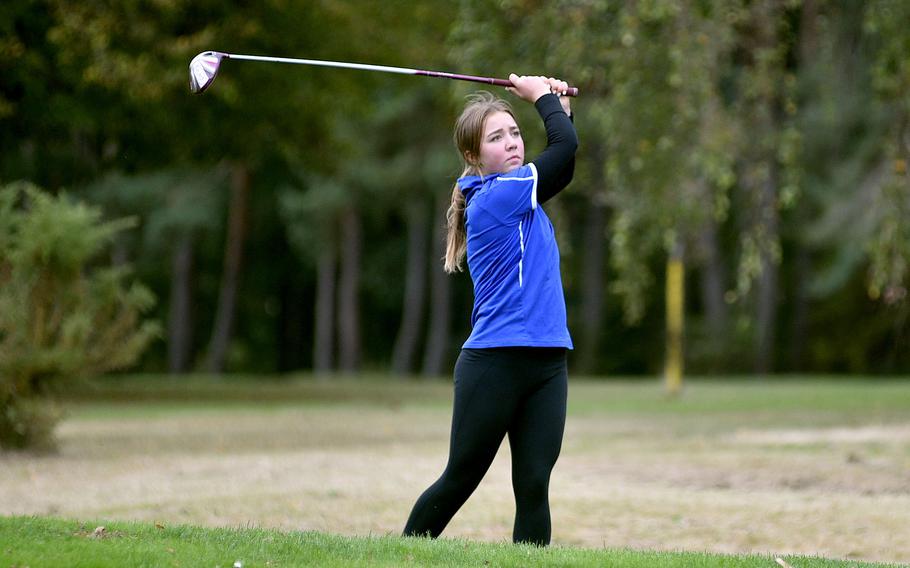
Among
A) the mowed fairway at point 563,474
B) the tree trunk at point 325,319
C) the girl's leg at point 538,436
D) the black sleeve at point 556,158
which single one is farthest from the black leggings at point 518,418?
the tree trunk at point 325,319

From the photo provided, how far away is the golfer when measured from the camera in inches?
210

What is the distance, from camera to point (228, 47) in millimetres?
18000

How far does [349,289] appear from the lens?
40.0m

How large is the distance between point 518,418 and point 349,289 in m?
34.7

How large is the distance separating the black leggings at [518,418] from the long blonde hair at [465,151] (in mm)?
498

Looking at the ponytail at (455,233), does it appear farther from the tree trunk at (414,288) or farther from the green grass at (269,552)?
the tree trunk at (414,288)

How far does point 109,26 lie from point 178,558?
12.8 m

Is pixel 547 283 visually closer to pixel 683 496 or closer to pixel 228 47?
pixel 683 496

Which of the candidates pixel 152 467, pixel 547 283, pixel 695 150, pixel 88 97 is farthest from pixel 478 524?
pixel 88 97

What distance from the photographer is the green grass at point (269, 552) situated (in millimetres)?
4988

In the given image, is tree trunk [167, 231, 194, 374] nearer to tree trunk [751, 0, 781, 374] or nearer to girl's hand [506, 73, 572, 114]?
tree trunk [751, 0, 781, 374]

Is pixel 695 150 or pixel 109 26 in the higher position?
pixel 109 26

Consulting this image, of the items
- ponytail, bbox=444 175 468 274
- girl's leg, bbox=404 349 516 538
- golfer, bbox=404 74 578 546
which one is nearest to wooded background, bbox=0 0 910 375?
ponytail, bbox=444 175 468 274

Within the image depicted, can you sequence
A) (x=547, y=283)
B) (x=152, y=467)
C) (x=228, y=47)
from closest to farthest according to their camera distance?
1. (x=547, y=283)
2. (x=152, y=467)
3. (x=228, y=47)
